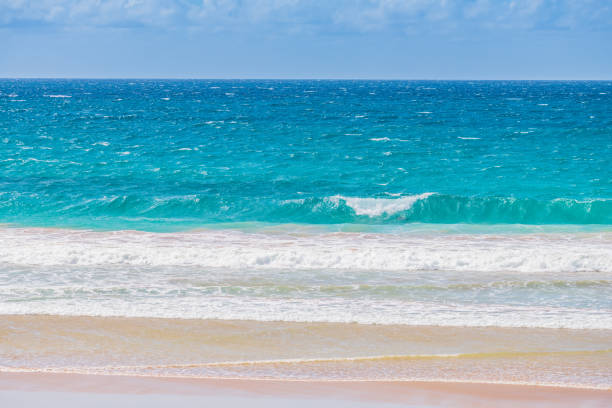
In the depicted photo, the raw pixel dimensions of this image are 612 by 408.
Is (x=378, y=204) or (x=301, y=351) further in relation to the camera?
(x=378, y=204)

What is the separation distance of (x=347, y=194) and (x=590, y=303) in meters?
14.2

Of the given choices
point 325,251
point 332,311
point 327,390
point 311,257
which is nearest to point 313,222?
point 325,251

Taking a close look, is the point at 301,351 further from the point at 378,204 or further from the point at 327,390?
the point at 378,204

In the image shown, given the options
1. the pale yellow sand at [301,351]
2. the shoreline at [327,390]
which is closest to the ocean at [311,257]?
the pale yellow sand at [301,351]

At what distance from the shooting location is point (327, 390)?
Answer: 27.5 feet

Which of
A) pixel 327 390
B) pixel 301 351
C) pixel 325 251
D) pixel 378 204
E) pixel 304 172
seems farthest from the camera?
pixel 304 172

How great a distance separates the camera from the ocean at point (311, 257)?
384 inches

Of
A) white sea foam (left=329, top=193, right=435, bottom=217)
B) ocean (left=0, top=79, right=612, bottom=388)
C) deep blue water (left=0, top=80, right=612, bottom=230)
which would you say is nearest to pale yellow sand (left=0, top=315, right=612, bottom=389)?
ocean (left=0, top=79, right=612, bottom=388)

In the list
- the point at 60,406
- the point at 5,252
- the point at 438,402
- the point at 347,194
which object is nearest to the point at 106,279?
the point at 5,252

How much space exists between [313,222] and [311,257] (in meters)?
6.69

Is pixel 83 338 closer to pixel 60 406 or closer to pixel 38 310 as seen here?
pixel 38 310

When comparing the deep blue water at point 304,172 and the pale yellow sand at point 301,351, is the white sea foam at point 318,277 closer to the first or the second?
the pale yellow sand at point 301,351

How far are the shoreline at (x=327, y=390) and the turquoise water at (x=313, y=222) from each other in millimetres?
2738

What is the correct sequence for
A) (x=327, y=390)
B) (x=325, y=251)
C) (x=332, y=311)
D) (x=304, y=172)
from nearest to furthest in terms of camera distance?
(x=327, y=390) < (x=332, y=311) < (x=325, y=251) < (x=304, y=172)
